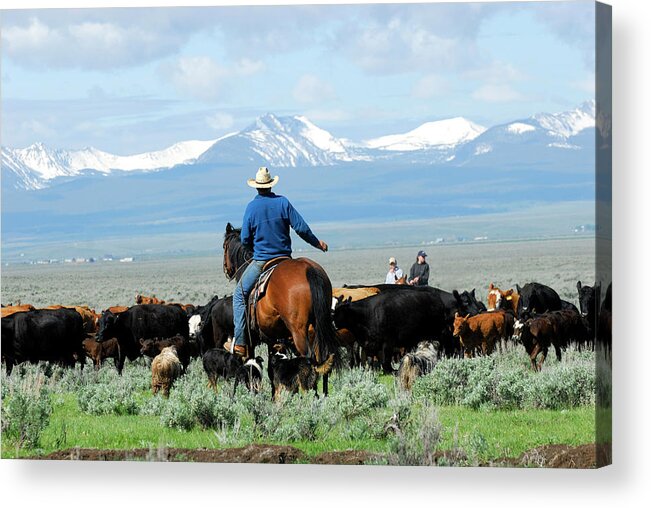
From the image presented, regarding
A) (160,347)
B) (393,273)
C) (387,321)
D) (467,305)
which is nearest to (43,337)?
(160,347)

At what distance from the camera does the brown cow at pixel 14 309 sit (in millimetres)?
16969

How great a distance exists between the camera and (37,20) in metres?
15.5

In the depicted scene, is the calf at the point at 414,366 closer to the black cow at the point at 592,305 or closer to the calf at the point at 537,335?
the calf at the point at 537,335

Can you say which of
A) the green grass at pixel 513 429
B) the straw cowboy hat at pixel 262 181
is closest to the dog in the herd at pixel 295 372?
the green grass at pixel 513 429

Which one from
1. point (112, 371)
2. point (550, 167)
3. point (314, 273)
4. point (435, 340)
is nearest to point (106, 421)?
point (112, 371)

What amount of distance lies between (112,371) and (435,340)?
3.98 meters

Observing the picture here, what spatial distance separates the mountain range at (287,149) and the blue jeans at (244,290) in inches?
49.3

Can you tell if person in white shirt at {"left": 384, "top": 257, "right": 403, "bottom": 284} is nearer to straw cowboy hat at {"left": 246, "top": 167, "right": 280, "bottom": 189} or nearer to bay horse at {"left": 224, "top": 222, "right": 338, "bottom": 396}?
straw cowboy hat at {"left": 246, "top": 167, "right": 280, "bottom": 189}

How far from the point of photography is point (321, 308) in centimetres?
1460

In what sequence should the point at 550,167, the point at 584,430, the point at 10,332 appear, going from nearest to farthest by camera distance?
the point at 584,430 < the point at 10,332 < the point at 550,167

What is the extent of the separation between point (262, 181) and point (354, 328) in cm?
293

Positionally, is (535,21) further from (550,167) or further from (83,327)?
(83,327)

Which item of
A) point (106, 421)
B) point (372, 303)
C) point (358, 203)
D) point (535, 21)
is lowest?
point (106, 421)

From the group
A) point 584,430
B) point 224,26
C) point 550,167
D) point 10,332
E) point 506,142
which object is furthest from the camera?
point 550,167
